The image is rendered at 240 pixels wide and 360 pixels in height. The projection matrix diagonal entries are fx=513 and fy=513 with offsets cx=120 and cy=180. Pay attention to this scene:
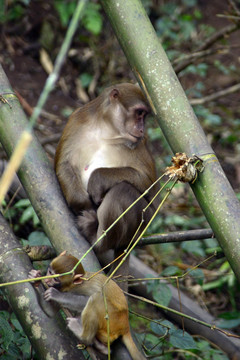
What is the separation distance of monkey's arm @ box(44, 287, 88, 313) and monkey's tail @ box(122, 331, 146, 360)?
0.99 ft

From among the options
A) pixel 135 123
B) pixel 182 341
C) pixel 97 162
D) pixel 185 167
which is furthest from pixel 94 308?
pixel 135 123

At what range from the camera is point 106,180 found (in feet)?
12.8

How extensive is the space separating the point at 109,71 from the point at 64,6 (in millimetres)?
1197

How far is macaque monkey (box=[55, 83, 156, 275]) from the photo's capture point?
3.82 meters

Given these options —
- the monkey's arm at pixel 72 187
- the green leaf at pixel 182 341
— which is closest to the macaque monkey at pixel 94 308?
the green leaf at pixel 182 341

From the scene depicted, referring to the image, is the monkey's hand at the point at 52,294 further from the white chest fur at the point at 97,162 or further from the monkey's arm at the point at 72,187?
the white chest fur at the point at 97,162

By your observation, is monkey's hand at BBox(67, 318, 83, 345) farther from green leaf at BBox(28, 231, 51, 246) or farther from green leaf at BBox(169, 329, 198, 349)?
green leaf at BBox(28, 231, 51, 246)

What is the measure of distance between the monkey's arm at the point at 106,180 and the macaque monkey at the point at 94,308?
1196 mm

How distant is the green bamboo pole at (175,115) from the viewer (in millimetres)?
2215

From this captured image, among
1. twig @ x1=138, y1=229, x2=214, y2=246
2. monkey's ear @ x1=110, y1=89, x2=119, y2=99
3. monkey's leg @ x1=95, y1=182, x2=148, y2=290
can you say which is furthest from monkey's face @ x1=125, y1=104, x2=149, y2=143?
twig @ x1=138, y1=229, x2=214, y2=246

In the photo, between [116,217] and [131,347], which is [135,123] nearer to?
[116,217]

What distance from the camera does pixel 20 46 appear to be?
8.08 m

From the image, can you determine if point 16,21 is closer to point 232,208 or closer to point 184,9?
point 184,9

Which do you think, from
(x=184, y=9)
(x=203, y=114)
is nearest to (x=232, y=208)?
(x=203, y=114)
